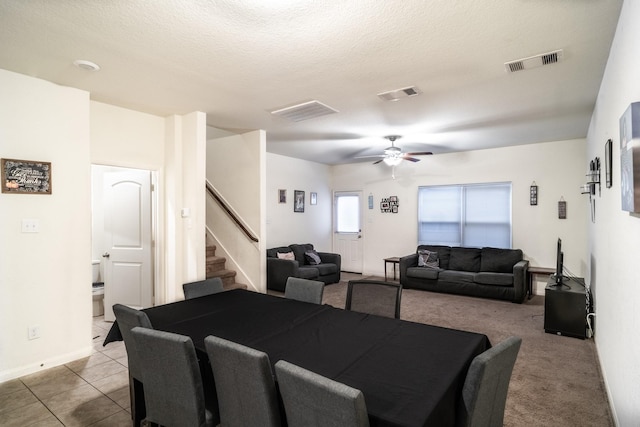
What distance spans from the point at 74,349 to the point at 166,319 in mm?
1805

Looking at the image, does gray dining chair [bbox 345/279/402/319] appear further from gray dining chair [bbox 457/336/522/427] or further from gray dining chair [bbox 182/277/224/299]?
gray dining chair [bbox 182/277/224/299]

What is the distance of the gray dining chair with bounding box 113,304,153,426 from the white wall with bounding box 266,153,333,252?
4759 mm

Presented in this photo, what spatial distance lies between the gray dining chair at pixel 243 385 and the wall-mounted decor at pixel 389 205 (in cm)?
629

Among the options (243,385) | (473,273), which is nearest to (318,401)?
(243,385)

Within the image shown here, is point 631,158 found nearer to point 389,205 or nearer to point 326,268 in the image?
point 326,268

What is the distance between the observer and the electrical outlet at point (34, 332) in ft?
9.91

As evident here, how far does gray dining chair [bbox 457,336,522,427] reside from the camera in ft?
4.33

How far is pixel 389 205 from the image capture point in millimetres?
7488

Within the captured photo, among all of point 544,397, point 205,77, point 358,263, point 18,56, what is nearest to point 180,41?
point 205,77

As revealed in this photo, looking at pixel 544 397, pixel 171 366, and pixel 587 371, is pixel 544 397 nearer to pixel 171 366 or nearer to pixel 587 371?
pixel 587 371

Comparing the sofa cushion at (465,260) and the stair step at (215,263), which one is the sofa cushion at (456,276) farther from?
the stair step at (215,263)

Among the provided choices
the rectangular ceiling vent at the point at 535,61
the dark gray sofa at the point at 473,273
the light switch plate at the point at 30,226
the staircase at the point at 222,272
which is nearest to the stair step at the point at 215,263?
the staircase at the point at 222,272

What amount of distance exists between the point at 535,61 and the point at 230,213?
434 centimetres

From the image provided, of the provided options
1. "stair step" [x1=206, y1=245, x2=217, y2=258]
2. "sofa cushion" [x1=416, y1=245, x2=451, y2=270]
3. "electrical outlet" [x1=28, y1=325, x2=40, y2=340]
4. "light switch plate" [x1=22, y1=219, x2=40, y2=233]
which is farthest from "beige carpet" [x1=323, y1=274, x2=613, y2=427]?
"light switch plate" [x1=22, y1=219, x2=40, y2=233]
